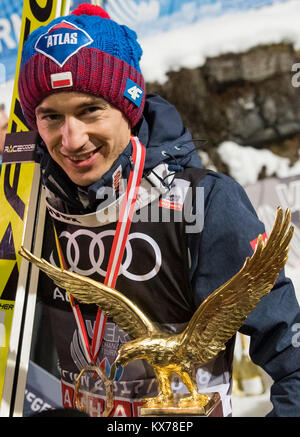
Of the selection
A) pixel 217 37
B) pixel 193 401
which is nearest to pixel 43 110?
pixel 217 37

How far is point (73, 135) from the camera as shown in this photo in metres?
1.20

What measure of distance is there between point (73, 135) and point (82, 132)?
0.02 m

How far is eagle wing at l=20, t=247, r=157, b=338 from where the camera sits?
114 centimetres

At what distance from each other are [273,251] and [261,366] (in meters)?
0.27

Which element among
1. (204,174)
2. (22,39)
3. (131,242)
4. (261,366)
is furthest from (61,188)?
(261,366)

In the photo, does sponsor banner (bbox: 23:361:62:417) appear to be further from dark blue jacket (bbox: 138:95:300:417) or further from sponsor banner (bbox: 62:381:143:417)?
dark blue jacket (bbox: 138:95:300:417)

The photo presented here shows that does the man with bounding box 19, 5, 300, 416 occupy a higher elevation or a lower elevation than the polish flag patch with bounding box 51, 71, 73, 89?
lower

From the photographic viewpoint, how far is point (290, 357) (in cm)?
114

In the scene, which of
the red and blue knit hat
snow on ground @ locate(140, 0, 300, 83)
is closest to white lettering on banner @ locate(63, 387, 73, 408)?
the red and blue knit hat

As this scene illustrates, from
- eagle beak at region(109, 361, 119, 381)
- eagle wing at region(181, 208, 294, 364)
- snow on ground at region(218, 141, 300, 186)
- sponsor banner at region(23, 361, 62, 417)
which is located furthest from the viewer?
sponsor banner at region(23, 361, 62, 417)

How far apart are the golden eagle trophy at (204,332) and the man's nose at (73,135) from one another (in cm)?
34

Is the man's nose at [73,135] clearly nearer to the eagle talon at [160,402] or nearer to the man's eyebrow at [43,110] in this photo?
the man's eyebrow at [43,110]

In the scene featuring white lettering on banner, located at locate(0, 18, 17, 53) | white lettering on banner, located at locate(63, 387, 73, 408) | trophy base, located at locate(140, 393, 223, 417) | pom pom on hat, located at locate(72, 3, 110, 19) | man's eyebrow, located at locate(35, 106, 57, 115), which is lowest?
white lettering on banner, located at locate(63, 387, 73, 408)

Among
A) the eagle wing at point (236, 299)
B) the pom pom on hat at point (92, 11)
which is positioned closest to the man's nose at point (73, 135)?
the pom pom on hat at point (92, 11)
